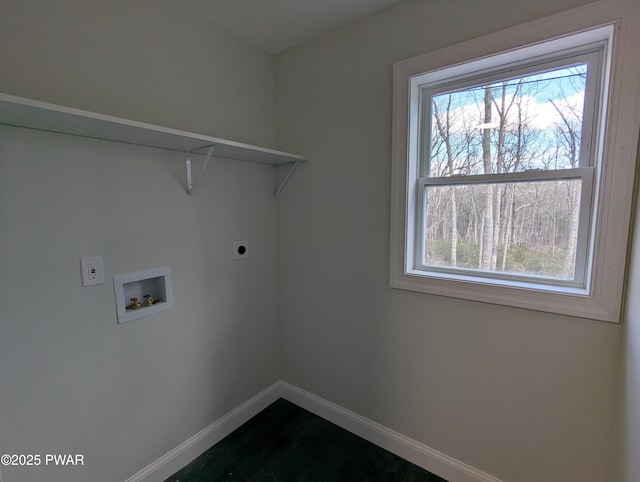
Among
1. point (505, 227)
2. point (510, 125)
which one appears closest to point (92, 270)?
point (505, 227)

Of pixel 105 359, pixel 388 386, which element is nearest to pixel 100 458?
pixel 105 359

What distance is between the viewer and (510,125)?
1383mm

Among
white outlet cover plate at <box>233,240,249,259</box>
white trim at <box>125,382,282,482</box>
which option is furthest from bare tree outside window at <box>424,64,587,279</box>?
white trim at <box>125,382,282,482</box>

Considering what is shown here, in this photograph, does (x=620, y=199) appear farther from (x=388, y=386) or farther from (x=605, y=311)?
(x=388, y=386)

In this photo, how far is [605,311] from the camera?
113 cm

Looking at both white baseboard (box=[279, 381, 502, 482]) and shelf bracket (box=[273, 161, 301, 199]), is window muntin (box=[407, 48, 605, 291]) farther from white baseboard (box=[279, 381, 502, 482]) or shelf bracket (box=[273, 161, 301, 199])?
white baseboard (box=[279, 381, 502, 482])

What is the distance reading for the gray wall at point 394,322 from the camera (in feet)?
4.06

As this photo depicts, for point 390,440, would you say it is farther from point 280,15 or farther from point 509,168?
point 280,15

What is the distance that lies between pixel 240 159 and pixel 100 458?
5.52 feet

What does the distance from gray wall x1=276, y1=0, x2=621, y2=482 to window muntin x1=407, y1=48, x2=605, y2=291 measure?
20 centimetres

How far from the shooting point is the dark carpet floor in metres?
1.56

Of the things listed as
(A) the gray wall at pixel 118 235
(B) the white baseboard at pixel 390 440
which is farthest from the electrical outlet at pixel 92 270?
(B) the white baseboard at pixel 390 440

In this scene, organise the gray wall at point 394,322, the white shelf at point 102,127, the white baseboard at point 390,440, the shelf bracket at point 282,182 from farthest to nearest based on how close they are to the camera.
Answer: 1. the shelf bracket at point 282,182
2. the white baseboard at point 390,440
3. the gray wall at point 394,322
4. the white shelf at point 102,127

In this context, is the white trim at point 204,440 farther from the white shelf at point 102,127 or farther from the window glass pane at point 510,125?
the window glass pane at point 510,125
